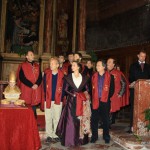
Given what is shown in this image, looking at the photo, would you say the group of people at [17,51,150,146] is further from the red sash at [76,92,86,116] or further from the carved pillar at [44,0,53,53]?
the carved pillar at [44,0,53,53]

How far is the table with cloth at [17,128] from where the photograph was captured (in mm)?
3350

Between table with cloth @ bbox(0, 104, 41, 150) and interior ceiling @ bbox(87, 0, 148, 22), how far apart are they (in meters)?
7.05

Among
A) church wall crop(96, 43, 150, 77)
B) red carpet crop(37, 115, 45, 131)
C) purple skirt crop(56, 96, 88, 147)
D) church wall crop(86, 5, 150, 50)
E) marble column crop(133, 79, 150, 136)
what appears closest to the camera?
purple skirt crop(56, 96, 88, 147)

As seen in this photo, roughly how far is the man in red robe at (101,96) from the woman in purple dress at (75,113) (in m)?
0.14

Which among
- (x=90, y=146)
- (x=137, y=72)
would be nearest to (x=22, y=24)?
(x=137, y=72)

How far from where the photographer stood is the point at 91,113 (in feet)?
16.0

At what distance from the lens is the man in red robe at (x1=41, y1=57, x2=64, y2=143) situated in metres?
4.77

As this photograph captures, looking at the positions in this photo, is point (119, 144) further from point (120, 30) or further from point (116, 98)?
point (120, 30)

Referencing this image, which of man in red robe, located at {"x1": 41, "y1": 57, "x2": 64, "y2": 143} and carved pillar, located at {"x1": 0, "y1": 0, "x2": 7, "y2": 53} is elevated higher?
carved pillar, located at {"x1": 0, "y1": 0, "x2": 7, "y2": 53}

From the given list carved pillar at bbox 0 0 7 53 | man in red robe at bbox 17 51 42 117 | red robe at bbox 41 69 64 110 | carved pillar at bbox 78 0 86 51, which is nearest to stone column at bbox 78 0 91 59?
carved pillar at bbox 78 0 86 51

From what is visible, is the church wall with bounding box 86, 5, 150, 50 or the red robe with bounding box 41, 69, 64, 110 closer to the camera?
the red robe with bounding box 41, 69, 64, 110

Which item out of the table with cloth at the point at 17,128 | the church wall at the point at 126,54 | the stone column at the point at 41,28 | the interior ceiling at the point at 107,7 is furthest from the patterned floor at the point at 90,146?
the interior ceiling at the point at 107,7

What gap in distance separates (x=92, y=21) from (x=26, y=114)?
336 inches

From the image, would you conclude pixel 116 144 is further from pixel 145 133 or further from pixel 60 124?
pixel 60 124
